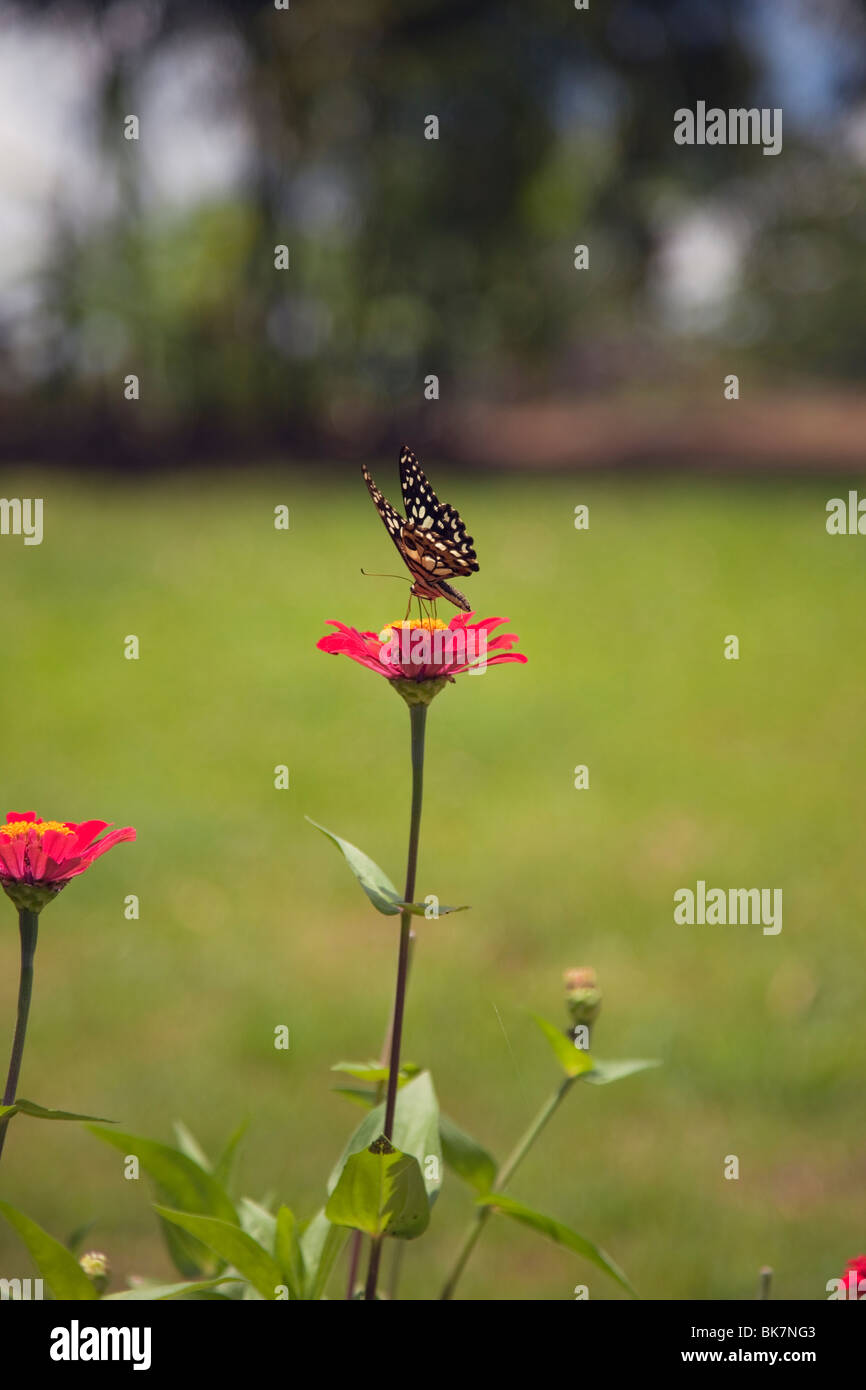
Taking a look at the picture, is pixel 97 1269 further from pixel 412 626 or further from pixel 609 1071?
pixel 412 626

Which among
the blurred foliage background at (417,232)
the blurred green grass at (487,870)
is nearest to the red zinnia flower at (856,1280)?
the blurred green grass at (487,870)

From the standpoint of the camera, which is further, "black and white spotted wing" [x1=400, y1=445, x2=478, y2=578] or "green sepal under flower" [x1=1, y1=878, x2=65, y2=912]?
"black and white spotted wing" [x1=400, y1=445, x2=478, y2=578]

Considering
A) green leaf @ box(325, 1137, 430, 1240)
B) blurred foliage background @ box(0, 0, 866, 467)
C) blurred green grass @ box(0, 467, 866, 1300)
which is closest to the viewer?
green leaf @ box(325, 1137, 430, 1240)

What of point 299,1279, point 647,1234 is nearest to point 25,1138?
point 647,1234

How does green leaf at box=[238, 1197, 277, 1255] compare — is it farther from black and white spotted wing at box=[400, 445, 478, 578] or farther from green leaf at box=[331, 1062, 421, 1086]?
black and white spotted wing at box=[400, 445, 478, 578]

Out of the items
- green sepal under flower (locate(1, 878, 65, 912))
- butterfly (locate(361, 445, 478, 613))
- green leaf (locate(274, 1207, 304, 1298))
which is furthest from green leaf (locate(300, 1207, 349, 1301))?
butterfly (locate(361, 445, 478, 613))

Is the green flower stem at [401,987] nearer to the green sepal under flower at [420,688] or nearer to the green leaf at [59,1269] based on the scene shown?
the green sepal under flower at [420,688]

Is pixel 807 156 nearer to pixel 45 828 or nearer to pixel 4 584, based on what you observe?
pixel 4 584
